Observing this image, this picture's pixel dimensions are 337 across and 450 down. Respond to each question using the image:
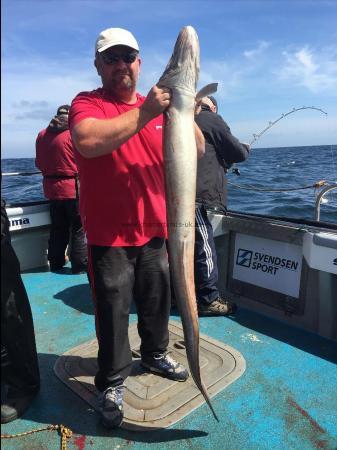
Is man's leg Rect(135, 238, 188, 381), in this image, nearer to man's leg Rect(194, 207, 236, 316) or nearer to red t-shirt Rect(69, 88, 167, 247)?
red t-shirt Rect(69, 88, 167, 247)

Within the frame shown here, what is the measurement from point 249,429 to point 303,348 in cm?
131

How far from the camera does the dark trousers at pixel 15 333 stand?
274 centimetres

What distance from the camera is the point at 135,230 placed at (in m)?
2.83

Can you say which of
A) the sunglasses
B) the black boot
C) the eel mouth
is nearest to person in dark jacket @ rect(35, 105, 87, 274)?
the black boot

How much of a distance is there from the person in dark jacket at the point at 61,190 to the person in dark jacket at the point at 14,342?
2949 mm

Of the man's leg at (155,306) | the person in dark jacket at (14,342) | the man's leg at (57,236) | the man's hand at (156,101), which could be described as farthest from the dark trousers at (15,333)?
the man's leg at (57,236)

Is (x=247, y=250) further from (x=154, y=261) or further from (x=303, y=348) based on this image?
(x=154, y=261)

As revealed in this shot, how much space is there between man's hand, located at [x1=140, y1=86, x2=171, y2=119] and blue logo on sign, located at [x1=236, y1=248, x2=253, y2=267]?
2858 mm

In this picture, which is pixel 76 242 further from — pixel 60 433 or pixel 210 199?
pixel 60 433

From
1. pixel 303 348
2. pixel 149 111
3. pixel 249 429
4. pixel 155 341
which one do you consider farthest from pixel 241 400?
pixel 149 111

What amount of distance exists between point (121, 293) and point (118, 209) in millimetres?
601

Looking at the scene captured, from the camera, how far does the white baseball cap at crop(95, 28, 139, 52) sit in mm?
2594

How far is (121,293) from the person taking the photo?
2865 mm

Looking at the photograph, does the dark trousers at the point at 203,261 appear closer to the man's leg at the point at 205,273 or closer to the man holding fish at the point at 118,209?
the man's leg at the point at 205,273
